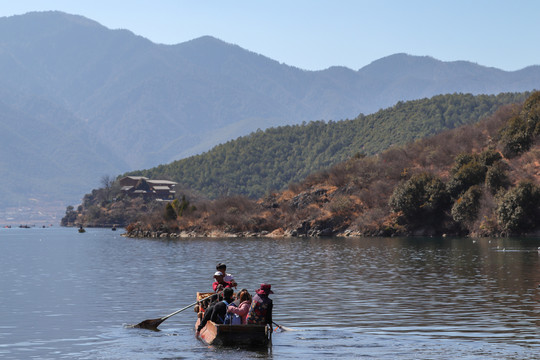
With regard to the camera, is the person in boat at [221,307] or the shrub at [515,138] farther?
the shrub at [515,138]

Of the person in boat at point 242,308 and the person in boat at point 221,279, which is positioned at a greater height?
the person in boat at point 221,279

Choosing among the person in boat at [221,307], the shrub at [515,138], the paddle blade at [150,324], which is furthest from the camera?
the shrub at [515,138]

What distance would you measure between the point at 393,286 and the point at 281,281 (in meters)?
8.75

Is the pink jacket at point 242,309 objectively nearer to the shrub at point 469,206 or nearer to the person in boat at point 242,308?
the person in boat at point 242,308

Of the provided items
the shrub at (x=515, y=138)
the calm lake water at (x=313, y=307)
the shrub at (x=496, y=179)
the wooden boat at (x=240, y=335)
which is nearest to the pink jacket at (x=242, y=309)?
the wooden boat at (x=240, y=335)

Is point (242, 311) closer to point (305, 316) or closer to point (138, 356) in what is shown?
point (138, 356)

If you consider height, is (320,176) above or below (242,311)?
above

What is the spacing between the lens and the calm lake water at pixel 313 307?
2944 centimetres

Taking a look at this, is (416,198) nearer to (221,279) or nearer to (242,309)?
(221,279)

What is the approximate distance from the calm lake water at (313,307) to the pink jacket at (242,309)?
140cm

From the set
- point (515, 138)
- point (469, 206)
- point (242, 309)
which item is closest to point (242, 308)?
point (242, 309)

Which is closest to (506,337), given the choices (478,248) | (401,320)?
(401,320)

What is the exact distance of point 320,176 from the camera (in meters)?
172

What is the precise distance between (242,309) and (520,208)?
8651 centimetres
